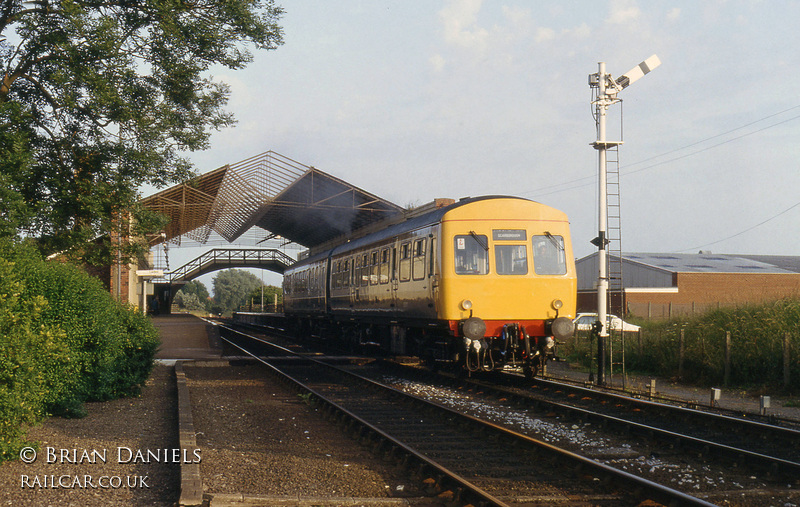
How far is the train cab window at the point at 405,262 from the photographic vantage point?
15.2 m

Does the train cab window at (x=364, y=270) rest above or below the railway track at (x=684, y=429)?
above

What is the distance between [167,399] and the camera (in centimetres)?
1204

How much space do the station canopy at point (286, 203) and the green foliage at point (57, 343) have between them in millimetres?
18325

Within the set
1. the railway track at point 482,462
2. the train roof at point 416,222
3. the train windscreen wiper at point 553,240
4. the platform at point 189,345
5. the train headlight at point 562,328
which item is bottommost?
the platform at point 189,345

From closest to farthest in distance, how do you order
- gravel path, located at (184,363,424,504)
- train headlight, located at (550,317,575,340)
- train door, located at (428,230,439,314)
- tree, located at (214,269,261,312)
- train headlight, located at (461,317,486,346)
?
gravel path, located at (184,363,424,504), train headlight, located at (461,317,486,346), train headlight, located at (550,317,575,340), train door, located at (428,230,439,314), tree, located at (214,269,261,312)

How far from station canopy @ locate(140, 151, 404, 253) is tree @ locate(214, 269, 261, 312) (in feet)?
356

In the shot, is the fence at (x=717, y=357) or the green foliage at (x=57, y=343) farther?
the fence at (x=717, y=357)

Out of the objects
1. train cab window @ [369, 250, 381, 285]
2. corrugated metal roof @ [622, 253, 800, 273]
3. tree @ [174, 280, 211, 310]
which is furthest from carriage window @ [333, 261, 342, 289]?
tree @ [174, 280, 211, 310]

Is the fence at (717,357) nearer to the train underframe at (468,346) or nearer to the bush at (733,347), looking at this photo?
the bush at (733,347)

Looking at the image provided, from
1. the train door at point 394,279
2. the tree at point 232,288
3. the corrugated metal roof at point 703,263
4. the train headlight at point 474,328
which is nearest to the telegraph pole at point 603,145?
the train headlight at point 474,328

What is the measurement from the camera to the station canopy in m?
32.3

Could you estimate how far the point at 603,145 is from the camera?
14969mm

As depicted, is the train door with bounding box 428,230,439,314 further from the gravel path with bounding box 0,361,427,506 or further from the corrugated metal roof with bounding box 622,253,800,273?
the corrugated metal roof with bounding box 622,253,800,273

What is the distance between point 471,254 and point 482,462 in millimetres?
6290
